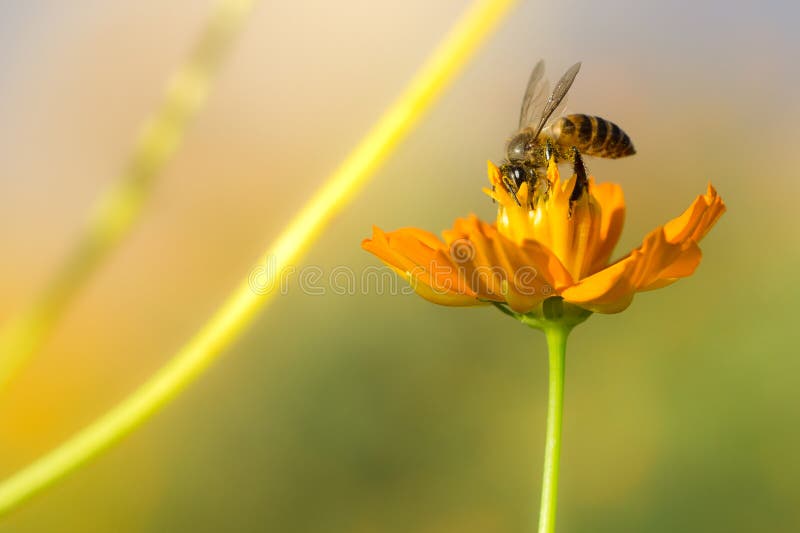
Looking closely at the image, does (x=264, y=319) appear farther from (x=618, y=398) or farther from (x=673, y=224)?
(x=673, y=224)

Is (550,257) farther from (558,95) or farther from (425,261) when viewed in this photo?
(558,95)

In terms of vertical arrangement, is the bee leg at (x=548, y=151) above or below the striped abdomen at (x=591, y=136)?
below

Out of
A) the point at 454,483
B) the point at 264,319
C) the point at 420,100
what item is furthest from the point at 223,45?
the point at 264,319

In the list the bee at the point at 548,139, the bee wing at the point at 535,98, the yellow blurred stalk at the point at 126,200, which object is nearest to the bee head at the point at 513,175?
the bee at the point at 548,139

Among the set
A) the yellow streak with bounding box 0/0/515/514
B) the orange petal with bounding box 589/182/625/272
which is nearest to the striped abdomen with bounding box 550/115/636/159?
the orange petal with bounding box 589/182/625/272

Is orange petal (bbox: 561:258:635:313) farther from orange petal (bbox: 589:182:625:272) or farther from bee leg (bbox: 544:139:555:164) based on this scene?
bee leg (bbox: 544:139:555:164)

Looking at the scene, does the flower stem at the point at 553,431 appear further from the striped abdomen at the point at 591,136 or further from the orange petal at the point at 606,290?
the striped abdomen at the point at 591,136
